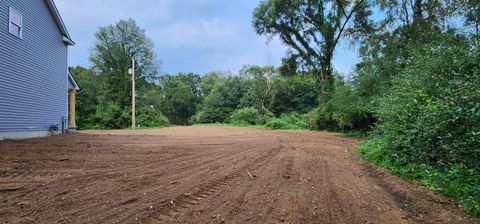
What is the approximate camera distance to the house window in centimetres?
982

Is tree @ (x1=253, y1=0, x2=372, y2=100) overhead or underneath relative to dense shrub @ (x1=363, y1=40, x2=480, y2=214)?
overhead

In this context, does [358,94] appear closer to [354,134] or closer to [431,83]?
[354,134]

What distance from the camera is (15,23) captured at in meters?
10.1

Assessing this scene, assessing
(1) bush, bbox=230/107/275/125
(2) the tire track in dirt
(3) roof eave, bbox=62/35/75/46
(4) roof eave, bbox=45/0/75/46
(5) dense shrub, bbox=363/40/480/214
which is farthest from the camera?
(1) bush, bbox=230/107/275/125

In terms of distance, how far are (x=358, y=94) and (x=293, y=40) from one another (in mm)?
9309

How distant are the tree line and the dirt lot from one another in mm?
839

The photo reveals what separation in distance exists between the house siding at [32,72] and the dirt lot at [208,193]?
5087 mm

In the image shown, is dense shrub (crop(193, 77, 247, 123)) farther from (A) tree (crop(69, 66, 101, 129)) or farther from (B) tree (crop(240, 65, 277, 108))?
(A) tree (crop(69, 66, 101, 129))

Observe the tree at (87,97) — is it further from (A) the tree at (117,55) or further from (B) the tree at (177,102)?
(B) the tree at (177,102)

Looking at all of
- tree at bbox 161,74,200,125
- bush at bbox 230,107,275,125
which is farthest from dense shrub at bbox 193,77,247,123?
tree at bbox 161,74,200,125

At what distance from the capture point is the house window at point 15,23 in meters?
9.82

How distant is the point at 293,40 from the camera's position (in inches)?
837

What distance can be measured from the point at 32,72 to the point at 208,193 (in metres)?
11.3

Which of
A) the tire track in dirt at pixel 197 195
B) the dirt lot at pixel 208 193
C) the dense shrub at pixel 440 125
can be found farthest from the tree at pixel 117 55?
the dense shrub at pixel 440 125
